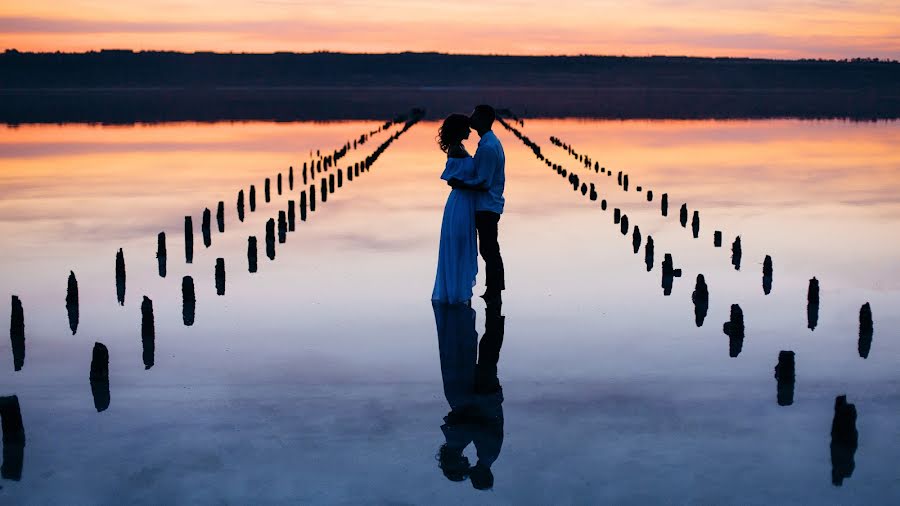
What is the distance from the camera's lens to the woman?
13.8 m

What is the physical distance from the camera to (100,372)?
11.5 m

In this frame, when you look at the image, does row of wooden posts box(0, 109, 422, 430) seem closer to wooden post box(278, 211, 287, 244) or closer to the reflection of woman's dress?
wooden post box(278, 211, 287, 244)

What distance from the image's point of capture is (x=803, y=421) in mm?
10312

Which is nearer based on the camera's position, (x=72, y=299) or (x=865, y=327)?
(x=865, y=327)

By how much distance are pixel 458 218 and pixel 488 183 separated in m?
0.52

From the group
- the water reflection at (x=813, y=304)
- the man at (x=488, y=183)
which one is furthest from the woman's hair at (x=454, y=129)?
the water reflection at (x=813, y=304)

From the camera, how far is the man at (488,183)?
13.9 m

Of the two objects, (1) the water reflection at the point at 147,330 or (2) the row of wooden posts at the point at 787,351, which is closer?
(2) the row of wooden posts at the point at 787,351

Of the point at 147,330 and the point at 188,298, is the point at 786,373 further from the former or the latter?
the point at 188,298

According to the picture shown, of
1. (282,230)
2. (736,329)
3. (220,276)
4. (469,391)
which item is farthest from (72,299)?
(736,329)

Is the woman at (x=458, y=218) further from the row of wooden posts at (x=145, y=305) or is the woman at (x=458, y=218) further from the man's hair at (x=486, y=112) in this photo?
the row of wooden posts at (x=145, y=305)

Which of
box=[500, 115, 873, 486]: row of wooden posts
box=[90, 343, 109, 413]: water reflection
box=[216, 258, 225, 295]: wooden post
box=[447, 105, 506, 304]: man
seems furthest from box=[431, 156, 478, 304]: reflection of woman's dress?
box=[90, 343, 109, 413]: water reflection

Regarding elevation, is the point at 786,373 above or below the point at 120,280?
above

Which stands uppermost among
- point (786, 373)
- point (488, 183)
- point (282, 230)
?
point (488, 183)
